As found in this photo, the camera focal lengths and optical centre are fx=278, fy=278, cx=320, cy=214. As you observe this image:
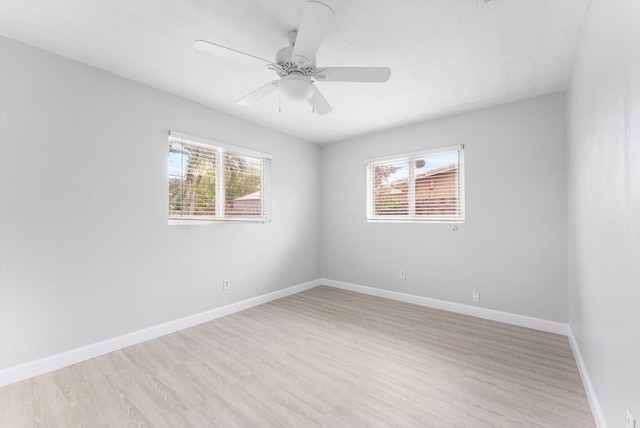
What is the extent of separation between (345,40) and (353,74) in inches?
12.6

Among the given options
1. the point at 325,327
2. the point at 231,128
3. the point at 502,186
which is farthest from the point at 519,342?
the point at 231,128

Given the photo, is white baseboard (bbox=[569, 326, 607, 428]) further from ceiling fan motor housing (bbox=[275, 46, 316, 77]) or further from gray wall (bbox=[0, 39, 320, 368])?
gray wall (bbox=[0, 39, 320, 368])

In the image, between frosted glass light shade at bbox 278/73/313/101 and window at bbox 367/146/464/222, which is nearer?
frosted glass light shade at bbox 278/73/313/101

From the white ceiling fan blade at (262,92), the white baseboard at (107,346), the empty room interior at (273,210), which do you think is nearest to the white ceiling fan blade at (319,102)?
the empty room interior at (273,210)

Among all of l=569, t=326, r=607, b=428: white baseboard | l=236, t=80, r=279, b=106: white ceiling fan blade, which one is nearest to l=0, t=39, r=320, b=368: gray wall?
l=236, t=80, r=279, b=106: white ceiling fan blade

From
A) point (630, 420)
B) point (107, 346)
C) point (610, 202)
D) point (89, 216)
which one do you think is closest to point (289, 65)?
point (610, 202)

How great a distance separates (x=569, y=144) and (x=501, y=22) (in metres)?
1.48

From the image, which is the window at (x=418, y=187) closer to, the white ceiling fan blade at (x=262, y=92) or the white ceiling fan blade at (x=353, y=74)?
the white ceiling fan blade at (x=353, y=74)

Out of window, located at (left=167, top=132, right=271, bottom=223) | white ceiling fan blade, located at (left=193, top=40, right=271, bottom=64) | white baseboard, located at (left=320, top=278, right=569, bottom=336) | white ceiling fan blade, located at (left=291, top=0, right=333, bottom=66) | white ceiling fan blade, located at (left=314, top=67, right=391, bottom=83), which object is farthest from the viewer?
window, located at (left=167, top=132, right=271, bottom=223)

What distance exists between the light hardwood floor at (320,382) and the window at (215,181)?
4.48 ft

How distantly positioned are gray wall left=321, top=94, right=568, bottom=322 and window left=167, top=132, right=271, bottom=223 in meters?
1.65

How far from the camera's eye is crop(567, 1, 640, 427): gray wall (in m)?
1.04

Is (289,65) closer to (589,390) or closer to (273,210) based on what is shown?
(273,210)

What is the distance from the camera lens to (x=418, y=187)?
12.9 ft
